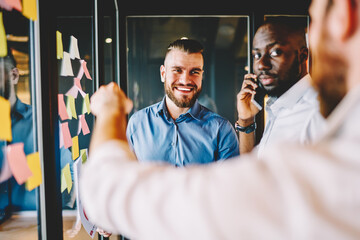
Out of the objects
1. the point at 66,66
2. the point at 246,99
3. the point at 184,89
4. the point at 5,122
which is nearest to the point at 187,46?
the point at 184,89

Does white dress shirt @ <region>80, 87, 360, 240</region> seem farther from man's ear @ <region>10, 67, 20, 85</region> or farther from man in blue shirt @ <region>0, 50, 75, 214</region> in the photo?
man's ear @ <region>10, 67, 20, 85</region>

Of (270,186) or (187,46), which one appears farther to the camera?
(187,46)

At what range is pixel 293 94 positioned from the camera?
153 cm

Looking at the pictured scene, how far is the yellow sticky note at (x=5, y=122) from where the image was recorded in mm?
845

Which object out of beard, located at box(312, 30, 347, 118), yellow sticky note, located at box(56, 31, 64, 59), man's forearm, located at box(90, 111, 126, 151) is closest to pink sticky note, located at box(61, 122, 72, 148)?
yellow sticky note, located at box(56, 31, 64, 59)

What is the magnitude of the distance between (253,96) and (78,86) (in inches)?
50.6

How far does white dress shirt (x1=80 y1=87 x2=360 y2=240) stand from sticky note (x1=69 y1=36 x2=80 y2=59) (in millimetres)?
1210

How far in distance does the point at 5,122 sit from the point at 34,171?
9.8 inches

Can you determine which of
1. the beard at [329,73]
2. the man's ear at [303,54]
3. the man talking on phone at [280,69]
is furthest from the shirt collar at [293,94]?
the beard at [329,73]

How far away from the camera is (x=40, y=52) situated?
1056 millimetres

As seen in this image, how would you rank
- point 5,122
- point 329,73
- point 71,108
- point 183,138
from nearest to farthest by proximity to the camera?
point 329,73 < point 5,122 < point 71,108 < point 183,138

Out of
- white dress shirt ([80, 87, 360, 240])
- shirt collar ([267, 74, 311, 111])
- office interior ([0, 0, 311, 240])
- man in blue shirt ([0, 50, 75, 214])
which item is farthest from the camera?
shirt collar ([267, 74, 311, 111])

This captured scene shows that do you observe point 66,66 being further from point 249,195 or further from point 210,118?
point 249,195

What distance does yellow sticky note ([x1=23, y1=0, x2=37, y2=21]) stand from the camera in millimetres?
966
